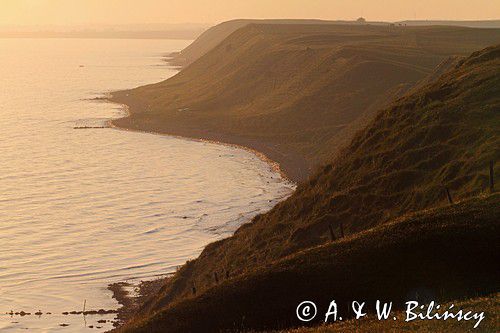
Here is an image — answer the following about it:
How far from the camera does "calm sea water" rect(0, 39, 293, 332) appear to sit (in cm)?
5891

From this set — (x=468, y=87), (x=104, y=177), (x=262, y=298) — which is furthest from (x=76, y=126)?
(x=262, y=298)

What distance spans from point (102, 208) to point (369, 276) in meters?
50.0

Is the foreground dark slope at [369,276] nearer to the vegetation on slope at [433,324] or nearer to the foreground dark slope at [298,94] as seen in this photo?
the vegetation on slope at [433,324]

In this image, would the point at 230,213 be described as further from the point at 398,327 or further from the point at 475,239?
the point at 398,327

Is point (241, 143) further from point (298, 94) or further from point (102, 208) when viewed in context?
point (102, 208)

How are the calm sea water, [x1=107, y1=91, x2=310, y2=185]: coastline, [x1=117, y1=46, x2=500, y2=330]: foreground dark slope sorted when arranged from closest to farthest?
[x1=117, y1=46, x2=500, y2=330]: foreground dark slope
the calm sea water
[x1=107, y1=91, x2=310, y2=185]: coastline

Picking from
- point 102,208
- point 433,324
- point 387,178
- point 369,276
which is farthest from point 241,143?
point 433,324

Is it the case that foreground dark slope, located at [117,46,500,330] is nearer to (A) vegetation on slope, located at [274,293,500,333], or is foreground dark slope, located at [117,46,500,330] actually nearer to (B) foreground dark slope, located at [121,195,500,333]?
(B) foreground dark slope, located at [121,195,500,333]

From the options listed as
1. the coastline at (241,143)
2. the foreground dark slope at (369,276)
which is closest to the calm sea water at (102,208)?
the coastline at (241,143)

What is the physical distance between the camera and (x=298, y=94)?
149625 mm

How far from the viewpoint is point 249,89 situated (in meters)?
170

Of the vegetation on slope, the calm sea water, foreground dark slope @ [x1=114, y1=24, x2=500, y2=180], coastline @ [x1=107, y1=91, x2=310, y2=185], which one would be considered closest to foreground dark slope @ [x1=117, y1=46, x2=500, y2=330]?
the calm sea water

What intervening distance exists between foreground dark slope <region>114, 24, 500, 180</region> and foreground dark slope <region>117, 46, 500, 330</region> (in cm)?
2973

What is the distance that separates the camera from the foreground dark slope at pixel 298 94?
122188mm
